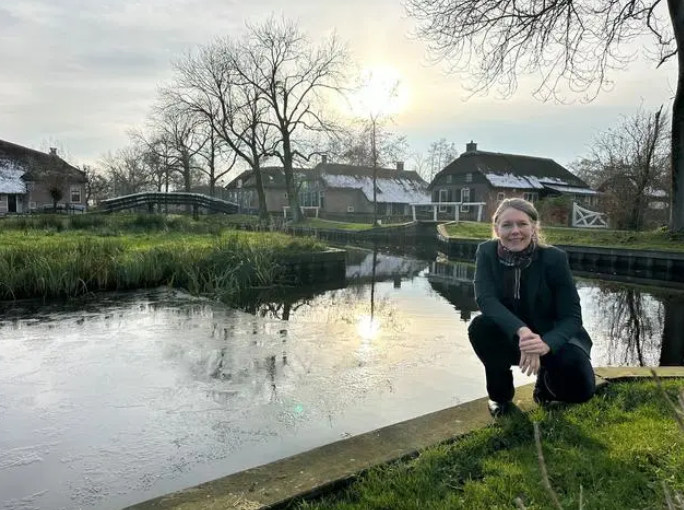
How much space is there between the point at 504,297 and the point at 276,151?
93.8 feet

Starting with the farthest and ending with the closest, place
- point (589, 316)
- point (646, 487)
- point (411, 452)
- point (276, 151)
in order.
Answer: point (276, 151), point (589, 316), point (411, 452), point (646, 487)

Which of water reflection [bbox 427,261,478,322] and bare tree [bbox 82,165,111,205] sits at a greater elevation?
bare tree [bbox 82,165,111,205]

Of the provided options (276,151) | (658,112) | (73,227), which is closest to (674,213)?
(658,112)

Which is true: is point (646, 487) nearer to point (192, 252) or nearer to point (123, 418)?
point (123, 418)

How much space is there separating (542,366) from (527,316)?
11.7 inches

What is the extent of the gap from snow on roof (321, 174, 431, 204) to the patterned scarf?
142 ft

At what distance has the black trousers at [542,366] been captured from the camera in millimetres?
2555

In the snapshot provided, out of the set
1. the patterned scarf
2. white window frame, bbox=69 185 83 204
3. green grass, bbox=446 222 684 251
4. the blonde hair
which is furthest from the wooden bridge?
the patterned scarf

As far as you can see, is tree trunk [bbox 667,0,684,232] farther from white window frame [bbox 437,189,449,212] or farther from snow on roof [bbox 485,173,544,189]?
white window frame [bbox 437,189,449,212]

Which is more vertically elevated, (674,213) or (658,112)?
(658,112)

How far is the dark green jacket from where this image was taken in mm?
2584

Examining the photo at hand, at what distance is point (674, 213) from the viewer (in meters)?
A: 13.5

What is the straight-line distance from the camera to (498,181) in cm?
3816

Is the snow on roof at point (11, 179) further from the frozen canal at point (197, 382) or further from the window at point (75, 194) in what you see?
the frozen canal at point (197, 382)
